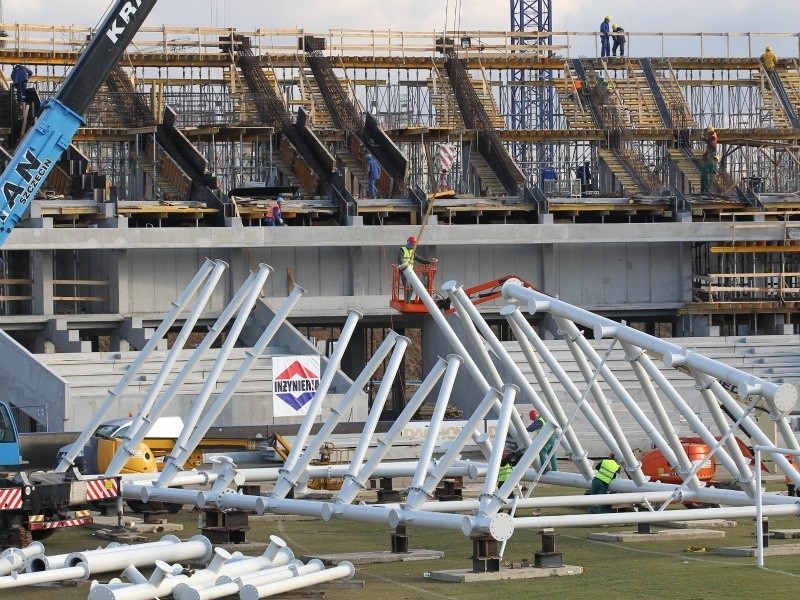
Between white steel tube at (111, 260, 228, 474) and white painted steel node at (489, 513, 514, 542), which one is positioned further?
white steel tube at (111, 260, 228, 474)

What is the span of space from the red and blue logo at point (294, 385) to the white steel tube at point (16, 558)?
1254cm

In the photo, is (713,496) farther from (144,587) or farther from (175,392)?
(144,587)

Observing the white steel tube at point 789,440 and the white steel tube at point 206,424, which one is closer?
the white steel tube at point 789,440

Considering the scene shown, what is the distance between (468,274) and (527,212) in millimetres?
2620

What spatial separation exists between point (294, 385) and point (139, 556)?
12620 mm

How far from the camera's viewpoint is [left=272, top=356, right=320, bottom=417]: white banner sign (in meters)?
29.2

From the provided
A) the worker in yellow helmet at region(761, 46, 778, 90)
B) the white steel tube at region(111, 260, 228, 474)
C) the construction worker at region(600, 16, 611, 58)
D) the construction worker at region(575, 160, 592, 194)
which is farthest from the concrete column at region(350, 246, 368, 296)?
the white steel tube at region(111, 260, 228, 474)

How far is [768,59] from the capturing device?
189ft

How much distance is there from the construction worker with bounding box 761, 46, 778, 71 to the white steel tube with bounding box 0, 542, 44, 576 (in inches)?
1775

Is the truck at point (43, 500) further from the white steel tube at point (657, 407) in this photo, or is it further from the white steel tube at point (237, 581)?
the white steel tube at point (657, 407)

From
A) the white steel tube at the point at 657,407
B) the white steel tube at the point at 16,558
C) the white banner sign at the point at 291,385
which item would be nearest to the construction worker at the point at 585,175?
the white banner sign at the point at 291,385

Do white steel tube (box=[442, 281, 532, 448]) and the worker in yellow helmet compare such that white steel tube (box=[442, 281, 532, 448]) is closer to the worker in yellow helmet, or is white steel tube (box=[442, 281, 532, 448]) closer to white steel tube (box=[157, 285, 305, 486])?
white steel tube (box=[157, 285, 305, 486])

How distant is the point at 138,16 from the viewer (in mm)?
26078

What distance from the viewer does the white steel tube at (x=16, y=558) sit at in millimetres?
16266
